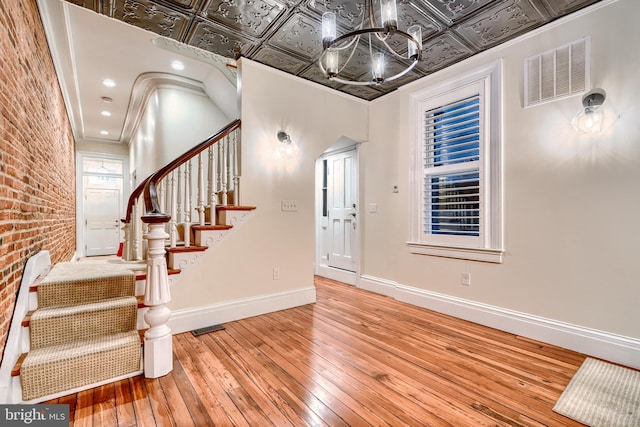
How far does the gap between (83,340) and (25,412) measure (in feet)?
1.62

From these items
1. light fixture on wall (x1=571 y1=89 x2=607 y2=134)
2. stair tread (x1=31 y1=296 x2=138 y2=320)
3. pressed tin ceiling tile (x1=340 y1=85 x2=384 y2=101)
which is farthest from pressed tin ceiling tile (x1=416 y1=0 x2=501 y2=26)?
stair tread (x1=31 y1=296 x2=138 y2=320)

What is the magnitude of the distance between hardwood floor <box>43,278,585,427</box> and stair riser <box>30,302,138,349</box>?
1.24 feet

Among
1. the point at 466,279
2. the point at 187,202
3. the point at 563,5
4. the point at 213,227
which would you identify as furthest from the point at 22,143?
the point at 563,5

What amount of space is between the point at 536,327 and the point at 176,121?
16.2ft

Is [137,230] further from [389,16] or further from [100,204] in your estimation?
[100,204]

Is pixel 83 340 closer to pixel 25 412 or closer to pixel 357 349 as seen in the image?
pixel 25 412

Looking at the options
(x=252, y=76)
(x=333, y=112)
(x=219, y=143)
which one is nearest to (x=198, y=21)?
(x=252, y=76)

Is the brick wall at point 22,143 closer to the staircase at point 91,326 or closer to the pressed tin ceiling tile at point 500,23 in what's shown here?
the staircase at point 91,326

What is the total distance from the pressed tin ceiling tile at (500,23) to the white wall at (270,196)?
1.68m

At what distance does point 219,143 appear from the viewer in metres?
2.96

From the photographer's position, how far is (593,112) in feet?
7.32

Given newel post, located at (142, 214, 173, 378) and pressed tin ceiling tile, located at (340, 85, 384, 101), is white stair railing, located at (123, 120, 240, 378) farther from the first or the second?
pressed tin ceiling tile, located at (340, 85, 384, 101)

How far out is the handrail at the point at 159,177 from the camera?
78.3 inches

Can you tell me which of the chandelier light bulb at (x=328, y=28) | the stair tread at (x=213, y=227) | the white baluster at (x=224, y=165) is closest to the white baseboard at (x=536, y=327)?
the stair tread at (x=213, y=227)
